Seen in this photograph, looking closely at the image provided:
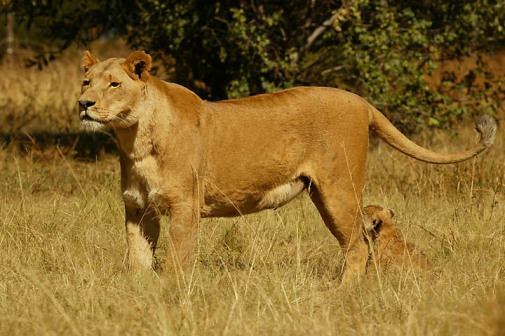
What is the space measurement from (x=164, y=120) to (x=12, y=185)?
290 centimetres

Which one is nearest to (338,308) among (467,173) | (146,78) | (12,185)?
(146,78)

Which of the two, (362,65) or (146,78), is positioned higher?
(146,78)

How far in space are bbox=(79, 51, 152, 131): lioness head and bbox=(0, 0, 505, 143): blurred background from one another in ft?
10.4

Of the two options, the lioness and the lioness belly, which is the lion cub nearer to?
the lioness

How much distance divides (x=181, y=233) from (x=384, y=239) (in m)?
1.47

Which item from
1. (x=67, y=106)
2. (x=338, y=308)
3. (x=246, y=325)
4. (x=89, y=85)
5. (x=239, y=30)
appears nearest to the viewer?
(x=246, y=325)

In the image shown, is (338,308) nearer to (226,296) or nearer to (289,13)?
(226,296)

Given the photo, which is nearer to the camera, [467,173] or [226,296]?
[226,296]

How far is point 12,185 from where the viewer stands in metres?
6.79

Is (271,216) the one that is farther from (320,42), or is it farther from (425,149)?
(320,42)

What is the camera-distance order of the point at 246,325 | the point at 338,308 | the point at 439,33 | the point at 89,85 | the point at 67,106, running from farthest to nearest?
1. the point at 67,106
2. the point at 439,33
3. the point at 89,85
4. the point at 338,308
5. the point at 246,325

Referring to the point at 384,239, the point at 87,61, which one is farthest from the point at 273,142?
the point at 87,61

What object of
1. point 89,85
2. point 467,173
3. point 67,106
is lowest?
point 67,106

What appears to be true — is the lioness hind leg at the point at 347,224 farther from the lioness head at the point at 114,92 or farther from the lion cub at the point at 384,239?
the lioness head at the point at 114,92
